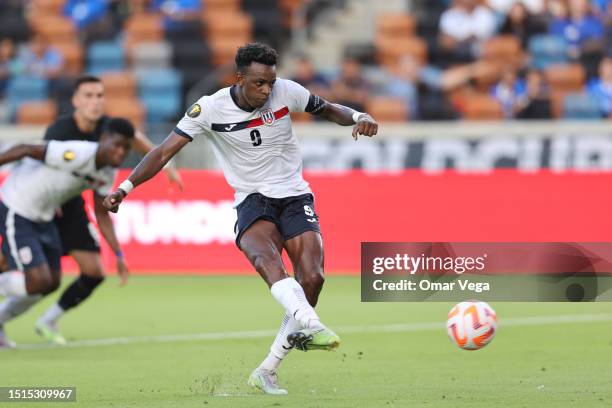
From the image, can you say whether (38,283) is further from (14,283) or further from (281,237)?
(281,237)

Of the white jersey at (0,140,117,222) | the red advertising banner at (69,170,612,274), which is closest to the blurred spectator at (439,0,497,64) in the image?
the red advertising banner at (69,170,612,274)

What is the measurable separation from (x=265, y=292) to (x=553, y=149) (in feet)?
18.5

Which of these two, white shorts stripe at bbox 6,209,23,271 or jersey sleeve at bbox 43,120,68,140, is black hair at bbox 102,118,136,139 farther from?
white shorts stripe at bbox 6,209,23,271

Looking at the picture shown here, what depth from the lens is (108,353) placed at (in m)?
11.8

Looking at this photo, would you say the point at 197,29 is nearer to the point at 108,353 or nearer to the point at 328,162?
the point at 328,162

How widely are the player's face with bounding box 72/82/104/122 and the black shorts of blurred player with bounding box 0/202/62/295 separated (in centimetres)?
113

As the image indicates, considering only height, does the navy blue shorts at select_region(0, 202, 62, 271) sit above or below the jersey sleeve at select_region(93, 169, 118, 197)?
below

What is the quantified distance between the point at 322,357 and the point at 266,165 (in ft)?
8.81

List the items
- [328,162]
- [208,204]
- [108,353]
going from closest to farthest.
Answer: [108,353]
[208,204]
[328,162]

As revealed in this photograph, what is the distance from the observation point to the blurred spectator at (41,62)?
2483 centimetres

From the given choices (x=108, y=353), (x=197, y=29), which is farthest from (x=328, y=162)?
(x=108, y=353)

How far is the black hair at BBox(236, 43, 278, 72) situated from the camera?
28.9 feet

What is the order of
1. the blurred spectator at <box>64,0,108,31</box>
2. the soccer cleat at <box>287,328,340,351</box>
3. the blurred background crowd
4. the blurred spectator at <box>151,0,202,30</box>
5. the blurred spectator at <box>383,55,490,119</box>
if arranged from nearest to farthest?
the soccer cleat at <box>287,328,340,351</box>, the blurred background crowd, the blurred spectator at <box>383,55,490,119</box>, the blurred spectator at <box>151,0,202,30</box>, the blurred spectator at <box>64,0,108,31</box>

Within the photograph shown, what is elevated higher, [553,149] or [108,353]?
[553,149]
